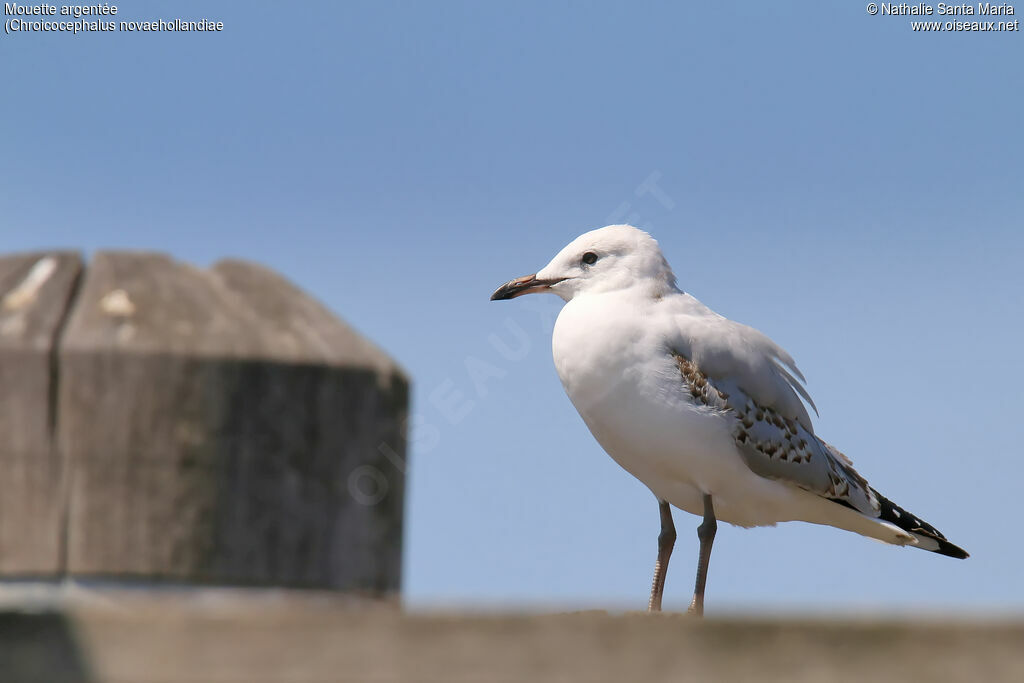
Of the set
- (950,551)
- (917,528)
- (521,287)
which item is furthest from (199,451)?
(950,551)

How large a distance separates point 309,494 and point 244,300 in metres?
0.51

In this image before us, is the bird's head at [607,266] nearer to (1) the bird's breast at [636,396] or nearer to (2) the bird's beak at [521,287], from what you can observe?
(2) the bird's beak at [521,287]

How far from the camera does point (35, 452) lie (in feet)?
8.67

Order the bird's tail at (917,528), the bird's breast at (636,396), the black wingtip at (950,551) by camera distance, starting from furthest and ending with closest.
→ the black wingtip at (950,551), the bird's tail at (917,528), the bird's breast at (636,396)

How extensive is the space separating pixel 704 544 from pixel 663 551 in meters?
0.44

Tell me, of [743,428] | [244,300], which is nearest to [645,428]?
[743,428]

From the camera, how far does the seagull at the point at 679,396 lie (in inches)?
287

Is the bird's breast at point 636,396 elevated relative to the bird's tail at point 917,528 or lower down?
elevated

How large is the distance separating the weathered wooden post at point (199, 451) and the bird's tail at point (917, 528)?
6736mm

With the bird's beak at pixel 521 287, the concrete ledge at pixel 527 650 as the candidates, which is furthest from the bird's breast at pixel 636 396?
the concrete ledge at pixel 527 650

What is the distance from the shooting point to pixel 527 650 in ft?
6.27

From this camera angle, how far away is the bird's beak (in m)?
8.17

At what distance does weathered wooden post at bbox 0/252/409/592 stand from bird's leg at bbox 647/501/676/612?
531cm

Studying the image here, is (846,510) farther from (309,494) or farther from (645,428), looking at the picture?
(309,494)
